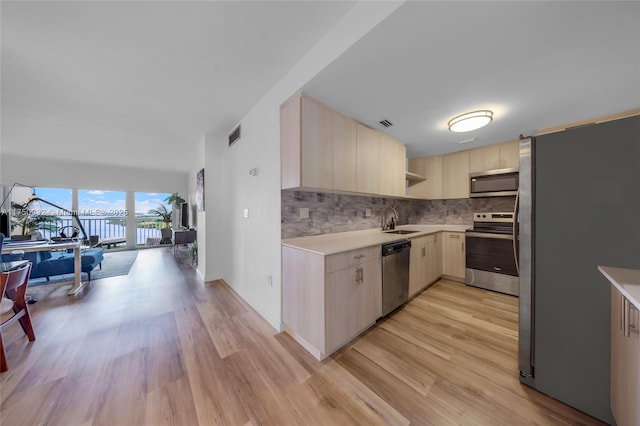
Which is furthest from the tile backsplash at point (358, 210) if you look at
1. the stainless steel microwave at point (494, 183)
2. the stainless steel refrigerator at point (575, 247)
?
the stainless steel refrigerator at point (575, 247)

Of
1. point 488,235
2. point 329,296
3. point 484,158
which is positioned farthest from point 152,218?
point 484,158

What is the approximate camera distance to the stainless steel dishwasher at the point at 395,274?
216cm

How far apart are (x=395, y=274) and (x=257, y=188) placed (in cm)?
195

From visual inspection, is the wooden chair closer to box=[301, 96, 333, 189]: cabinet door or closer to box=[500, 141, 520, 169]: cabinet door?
box=[301, 96, 333, 189]: cabinet door

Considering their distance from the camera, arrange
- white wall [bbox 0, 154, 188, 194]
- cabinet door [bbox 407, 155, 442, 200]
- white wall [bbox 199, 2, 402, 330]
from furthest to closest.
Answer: white wall [bbox 0, 154, 188, 194], cabinet door [bbox 407, 155, 442, 200], white wall [bbox 199, 2, 402, 330]

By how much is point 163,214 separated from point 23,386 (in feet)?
22.9

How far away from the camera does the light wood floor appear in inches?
48.4

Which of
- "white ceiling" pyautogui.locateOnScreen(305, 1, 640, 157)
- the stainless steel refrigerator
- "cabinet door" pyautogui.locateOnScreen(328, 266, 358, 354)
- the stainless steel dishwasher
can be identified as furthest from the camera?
the stainless steel dishwasher

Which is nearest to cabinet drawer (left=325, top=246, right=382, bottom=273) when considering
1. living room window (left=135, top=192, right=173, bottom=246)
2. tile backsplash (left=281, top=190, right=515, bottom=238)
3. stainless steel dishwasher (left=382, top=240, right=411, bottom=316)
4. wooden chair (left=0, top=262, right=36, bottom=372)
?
stainless steel dishwasher (left=382, top=240, right=411, bottom=316)

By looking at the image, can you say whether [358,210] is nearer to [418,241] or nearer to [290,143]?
[418,241]

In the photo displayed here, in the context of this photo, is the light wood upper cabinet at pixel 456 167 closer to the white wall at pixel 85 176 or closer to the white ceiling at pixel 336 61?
the white ceiling at pixel 336 61

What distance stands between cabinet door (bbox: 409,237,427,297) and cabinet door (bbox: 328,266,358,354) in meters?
1.16

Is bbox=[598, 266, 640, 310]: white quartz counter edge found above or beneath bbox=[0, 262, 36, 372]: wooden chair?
above

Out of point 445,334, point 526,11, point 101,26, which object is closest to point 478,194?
point 445,334
